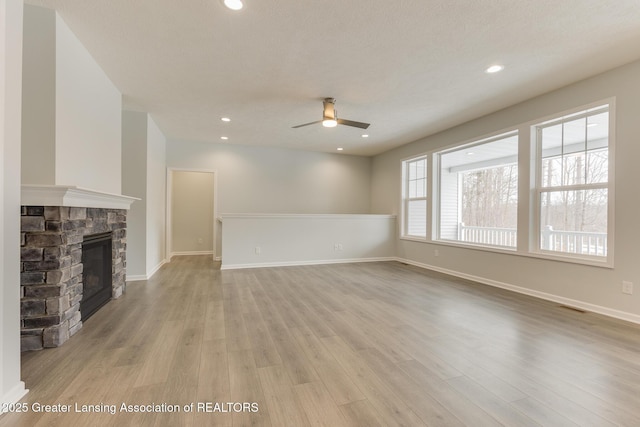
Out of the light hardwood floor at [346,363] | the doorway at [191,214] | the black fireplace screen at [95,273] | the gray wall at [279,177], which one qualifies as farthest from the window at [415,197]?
the black fireplace screen at [95,273]

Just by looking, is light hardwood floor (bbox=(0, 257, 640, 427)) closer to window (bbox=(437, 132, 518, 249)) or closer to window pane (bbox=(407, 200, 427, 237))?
window (bbox=(437, 132, 518, 249))

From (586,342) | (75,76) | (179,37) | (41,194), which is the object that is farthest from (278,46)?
(586,342)

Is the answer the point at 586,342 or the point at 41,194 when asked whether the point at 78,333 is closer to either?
the point at 41,194

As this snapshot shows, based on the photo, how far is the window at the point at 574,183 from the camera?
10.3ft

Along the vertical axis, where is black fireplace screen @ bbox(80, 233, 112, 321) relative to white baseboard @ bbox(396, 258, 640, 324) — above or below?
above

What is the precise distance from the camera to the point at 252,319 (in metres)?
2.77

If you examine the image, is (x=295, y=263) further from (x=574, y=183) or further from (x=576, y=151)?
(x=576, y=151)

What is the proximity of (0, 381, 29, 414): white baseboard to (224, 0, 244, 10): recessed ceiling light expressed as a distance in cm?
271

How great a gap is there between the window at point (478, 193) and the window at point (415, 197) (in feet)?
1.35

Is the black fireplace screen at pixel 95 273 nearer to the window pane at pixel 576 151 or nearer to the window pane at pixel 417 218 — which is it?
the window pane at pixel 417 218


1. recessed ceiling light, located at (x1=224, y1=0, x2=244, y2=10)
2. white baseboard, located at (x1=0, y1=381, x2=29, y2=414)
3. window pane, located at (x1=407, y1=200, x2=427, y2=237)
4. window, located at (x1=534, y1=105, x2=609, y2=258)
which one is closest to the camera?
white baseboard, located at (x1=0, y1=381, x2=29, y2=414)

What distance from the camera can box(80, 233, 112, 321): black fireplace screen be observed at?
9.10 ft

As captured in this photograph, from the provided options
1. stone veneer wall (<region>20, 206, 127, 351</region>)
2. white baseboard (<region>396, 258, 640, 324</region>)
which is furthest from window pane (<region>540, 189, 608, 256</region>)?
stone veneer wall (<region>20, 206, 127, 351</region>)

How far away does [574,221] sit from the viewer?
11.2 feet
